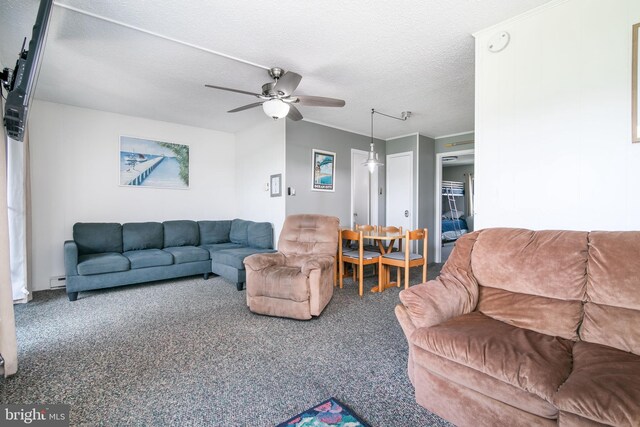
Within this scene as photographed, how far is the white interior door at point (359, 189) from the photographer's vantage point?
5445 mm

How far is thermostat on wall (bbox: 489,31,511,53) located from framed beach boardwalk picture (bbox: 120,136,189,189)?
15.3 ft

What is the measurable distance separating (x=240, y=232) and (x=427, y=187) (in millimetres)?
3710

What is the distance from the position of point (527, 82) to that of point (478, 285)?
5.04 feet

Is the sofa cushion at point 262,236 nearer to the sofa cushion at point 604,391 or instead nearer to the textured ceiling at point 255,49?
the textured ceiling at point 255,49

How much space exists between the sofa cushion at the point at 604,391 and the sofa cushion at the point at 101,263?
14.2ft

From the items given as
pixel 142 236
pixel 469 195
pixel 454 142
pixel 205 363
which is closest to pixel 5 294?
pixel 205 363

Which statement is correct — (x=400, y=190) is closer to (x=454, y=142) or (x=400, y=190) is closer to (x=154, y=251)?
(x=454, y=142)

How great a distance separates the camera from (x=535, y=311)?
165 cm

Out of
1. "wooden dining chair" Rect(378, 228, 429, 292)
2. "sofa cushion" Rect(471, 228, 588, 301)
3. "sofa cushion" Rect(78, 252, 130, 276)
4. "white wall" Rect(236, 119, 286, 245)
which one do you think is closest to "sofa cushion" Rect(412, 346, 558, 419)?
"sofa cushion" Rect(471, 228, 588, 301)

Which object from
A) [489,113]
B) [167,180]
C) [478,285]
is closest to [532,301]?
[478,285]

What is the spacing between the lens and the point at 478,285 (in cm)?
194

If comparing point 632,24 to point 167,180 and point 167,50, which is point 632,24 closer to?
point 167,50

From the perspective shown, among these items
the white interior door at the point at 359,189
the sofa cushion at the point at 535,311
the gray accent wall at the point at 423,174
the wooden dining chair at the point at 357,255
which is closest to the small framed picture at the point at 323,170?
the white interior door at the point at 359,189

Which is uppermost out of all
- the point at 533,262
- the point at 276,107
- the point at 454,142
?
the point at 454,142
